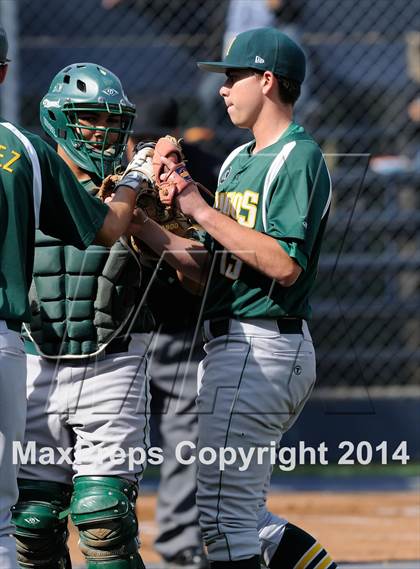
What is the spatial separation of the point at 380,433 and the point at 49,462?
385cm

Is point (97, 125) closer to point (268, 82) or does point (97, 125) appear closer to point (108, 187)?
point (108, 187)

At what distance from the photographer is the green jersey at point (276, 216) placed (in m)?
3.83

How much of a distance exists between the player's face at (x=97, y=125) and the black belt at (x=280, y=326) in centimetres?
76

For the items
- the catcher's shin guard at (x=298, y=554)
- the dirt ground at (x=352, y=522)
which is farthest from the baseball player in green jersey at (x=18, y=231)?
the dirt ground at (x=352, y=522)

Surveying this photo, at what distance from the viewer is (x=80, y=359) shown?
4.14 metres

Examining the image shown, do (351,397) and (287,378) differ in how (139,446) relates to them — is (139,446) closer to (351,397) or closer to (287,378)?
(287,378)

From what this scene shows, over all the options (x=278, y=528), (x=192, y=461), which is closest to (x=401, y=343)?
(x=192, y=461)

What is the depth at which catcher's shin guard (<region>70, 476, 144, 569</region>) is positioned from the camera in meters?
3.90

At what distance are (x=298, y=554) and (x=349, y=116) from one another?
494 cm

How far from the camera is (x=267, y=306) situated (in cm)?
395

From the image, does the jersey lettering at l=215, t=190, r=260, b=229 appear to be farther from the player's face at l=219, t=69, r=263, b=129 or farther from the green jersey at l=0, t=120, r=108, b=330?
the green jersey at l=0, t=120, r=108, b=330

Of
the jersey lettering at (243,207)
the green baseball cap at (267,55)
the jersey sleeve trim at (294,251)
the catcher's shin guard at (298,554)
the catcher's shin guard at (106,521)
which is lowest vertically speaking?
the catcher's shin guard at (298,554)

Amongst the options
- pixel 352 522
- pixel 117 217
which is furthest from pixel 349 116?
pixel 117 217

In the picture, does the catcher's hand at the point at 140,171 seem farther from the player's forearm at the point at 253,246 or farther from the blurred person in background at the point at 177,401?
the blurred person in background at the point at 177,401
